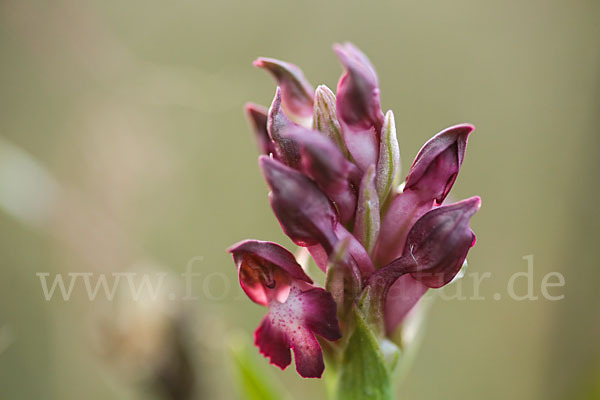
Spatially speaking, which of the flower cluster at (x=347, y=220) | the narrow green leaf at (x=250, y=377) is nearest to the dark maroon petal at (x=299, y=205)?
the flower cluster at (x=347, y=220)

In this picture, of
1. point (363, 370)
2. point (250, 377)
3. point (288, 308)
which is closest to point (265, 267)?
point (288, 308)

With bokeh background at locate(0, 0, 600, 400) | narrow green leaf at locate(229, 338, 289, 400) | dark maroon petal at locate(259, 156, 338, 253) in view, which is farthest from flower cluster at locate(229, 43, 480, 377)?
bokeh background at locate(0, 0, 600, 400)

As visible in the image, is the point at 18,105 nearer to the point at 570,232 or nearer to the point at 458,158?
the point at 458,158

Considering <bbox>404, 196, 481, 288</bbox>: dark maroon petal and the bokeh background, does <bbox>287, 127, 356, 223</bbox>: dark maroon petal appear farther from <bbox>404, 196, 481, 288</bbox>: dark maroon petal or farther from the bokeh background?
the bokeh background

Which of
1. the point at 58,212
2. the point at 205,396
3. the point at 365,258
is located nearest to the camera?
the point at 365,258

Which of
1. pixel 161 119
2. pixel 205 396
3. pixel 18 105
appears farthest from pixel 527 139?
pixel 18 105

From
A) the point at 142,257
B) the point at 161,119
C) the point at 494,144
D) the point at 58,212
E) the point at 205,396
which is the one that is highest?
the point at 161,119

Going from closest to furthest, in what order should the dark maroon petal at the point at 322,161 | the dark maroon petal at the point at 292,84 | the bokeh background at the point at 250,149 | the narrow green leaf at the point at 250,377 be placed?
the dark maroon petal at the point at 322,161 < the dark maroon petal at the point at 292,84 < the narrow green leaf at the point at 250,377 < the bokeh background at the point at 250,149

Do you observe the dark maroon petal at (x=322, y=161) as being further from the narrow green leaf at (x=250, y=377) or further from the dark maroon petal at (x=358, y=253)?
the narrow green leaf at (x=250, y=377)
